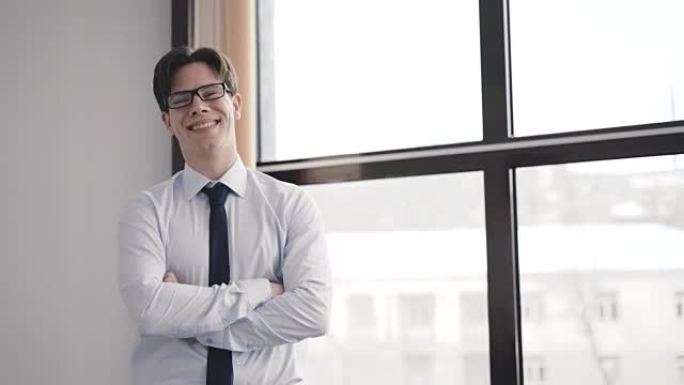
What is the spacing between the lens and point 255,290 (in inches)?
96.6

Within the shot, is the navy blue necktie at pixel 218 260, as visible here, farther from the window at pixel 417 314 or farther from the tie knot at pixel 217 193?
the window at pixel 417 314

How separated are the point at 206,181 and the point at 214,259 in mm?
213

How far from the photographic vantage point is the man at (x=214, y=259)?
2420mm

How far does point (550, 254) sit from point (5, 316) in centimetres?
217

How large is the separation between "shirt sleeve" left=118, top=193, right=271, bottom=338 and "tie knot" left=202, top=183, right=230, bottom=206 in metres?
0.14

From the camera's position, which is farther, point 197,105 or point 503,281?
point 503,281

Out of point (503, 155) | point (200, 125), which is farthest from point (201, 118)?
point (503, 155)

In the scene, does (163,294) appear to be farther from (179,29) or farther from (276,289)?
(179,29)

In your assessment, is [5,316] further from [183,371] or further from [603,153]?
[603,153]

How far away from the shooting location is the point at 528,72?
330 centimetres

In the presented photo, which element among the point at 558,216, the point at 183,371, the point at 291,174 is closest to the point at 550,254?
the point at 558,216

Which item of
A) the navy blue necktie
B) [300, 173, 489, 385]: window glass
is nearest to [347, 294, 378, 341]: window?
[300, 173, 489, 385]: window glass

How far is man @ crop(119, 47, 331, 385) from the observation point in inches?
95.3

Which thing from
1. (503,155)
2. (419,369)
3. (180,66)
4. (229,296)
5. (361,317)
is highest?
(180,66)
